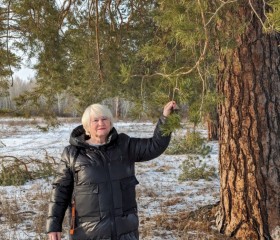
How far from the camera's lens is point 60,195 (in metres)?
2.77

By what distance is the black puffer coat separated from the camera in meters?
2.64

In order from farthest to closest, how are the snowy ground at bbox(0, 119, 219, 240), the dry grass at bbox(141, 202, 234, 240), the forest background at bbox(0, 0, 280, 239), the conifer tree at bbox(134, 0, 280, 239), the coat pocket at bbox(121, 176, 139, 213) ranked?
the snowy ground at bbox(0, 119, 219, 240), the dry grass at bbox(141, 202, 234, 240), the conifer tree at bbox(134, 0, 280, 239), the coat pocket at bbox(121, 176, 139, 213), the forest background at bbox(0, 0, 280, 239)

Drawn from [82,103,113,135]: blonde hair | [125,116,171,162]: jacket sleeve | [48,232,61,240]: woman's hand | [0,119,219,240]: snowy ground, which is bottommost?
[0,119,219,240]: snowy ground

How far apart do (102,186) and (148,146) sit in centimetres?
44

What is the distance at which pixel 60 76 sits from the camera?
16.5 ft

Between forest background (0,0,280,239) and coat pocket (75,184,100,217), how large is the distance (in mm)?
608

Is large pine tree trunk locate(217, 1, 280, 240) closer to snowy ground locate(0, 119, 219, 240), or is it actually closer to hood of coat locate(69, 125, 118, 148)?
snowy ground locate(0, 119, 219, 240)

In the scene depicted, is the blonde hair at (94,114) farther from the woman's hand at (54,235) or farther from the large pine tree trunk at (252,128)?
the large pine tree trunk at (252,128)

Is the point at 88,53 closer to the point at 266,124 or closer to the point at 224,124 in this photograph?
the point at 224,124

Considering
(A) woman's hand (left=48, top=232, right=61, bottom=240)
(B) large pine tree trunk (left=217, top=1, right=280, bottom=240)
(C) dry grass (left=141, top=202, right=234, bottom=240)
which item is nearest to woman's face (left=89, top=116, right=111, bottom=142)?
(A) woman's hand (left=48, top=232, right=61, bottom=240)

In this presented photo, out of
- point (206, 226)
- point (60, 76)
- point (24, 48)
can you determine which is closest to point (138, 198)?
point (206, 226)

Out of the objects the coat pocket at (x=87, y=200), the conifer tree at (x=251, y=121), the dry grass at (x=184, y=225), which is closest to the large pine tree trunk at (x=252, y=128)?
the conifer tree at (x=251, y=121)

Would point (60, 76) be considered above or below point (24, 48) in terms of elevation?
below

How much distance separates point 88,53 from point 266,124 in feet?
7.95
